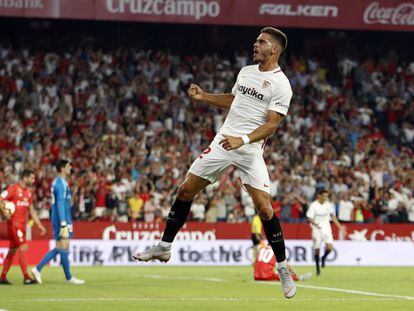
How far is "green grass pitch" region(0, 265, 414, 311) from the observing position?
14609 mm

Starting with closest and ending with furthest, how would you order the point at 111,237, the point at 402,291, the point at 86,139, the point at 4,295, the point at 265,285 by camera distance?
the point at 4,295 < the point at 402,291 < the point at 265,285 < the point at 111,237 < the point at 86,139

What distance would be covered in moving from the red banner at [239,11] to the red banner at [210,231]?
7023mm

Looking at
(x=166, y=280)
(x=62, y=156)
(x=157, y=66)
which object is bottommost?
(x=166, y=280)

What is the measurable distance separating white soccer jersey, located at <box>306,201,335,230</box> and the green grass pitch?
1408mm

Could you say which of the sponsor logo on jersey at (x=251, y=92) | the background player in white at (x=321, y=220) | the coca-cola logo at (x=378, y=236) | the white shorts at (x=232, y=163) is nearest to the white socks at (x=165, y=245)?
the white shorts at (x=232, y=163)

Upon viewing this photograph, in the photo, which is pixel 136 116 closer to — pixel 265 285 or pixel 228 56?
pixel 228 56

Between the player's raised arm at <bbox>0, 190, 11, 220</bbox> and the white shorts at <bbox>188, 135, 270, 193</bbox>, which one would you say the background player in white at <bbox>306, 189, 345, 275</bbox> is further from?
the white shorts at <bbox>188, 135, 270, 193</bbox>

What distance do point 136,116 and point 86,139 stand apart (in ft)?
7.92

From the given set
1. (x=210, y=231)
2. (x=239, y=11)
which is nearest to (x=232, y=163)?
(x=210, y=231)

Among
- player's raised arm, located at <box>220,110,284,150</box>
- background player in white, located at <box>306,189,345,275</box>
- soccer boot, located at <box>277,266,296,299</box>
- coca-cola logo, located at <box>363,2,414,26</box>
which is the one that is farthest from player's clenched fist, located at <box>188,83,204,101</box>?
coca-cola logo, located at <box>363,2,414,26</box>

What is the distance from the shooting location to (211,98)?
12477 millimetres

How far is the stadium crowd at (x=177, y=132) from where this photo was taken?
102 feet

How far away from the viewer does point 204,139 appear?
114 ft

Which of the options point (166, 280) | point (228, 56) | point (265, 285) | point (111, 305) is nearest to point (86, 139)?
point (228, 56)
